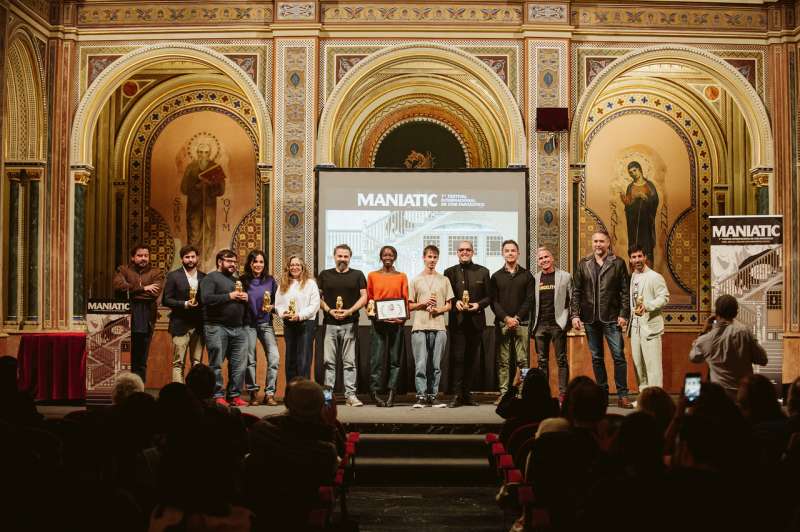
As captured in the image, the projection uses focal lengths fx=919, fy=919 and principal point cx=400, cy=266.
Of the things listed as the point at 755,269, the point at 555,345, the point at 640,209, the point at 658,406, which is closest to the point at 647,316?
the point at 555,345

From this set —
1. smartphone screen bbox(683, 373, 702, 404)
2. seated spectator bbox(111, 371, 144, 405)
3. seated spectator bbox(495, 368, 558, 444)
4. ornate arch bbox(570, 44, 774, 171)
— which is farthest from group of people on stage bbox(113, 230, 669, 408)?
smartphone screen bbox(683, 373, 702, 404)

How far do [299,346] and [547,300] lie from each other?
226 cm

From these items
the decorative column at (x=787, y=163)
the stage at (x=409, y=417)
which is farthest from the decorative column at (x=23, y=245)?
the decorative column at (x=787, y=163)

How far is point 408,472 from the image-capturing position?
272 inches

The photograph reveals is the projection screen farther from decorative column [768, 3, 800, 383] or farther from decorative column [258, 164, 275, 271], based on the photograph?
decorative column [768, 3, 800, 383]

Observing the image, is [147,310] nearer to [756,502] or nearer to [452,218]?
[452,218]

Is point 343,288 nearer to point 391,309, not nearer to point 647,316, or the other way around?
point 391,309

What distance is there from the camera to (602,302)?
8156mm

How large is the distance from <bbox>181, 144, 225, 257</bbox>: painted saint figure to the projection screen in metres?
3.02

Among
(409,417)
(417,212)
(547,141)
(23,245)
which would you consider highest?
(547,141)

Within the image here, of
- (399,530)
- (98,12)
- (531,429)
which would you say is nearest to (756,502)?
(531,429)

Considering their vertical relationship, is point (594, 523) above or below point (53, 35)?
below

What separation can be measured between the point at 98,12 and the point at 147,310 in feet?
12.4

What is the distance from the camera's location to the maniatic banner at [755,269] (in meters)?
8.14
